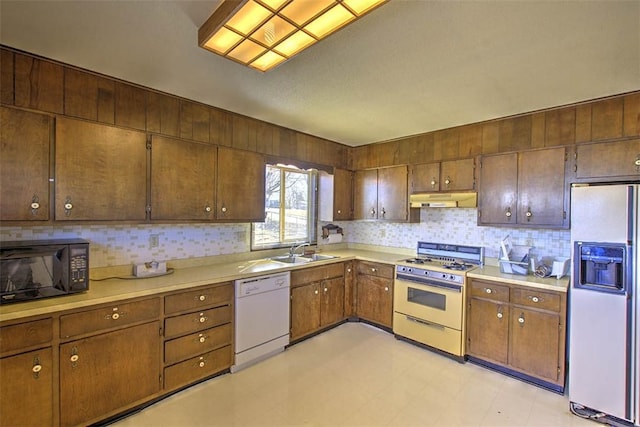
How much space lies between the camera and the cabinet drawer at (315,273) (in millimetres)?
3322

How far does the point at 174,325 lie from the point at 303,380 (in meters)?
1.22

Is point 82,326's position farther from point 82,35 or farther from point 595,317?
point 595,317

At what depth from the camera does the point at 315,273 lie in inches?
140

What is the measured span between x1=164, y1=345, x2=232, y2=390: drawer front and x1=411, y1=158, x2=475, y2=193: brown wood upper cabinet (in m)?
2.82

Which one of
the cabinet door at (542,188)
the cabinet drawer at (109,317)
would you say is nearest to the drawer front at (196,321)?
the cabinet drawer at (109,317)

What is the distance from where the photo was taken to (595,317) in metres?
2.26

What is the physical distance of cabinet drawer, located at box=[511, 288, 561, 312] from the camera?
2535mm

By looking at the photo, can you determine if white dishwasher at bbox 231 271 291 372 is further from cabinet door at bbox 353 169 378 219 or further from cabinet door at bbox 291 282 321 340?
cabinet door at bbox 353 169 378 219

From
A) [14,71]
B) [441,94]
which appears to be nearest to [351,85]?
[441,94]

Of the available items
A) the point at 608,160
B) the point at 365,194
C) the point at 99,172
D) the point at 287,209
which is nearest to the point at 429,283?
the point at 365,194

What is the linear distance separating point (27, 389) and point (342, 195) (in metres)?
3.57

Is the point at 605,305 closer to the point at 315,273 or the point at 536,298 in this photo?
the point at 536,298

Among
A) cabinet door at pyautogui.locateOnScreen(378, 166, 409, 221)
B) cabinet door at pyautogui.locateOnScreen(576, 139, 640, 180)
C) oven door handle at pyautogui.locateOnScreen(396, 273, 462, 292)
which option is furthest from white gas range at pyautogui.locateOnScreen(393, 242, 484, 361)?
cabinet door at pyautogui.locateOnScreen(576, 139, 640, 180)

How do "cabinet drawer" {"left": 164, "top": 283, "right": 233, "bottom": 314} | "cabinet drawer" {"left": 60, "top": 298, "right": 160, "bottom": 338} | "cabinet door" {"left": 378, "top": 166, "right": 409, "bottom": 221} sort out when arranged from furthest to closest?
"cabinet door" {"left": 378, "top": 166, "right": 409, "bottom": 221}, "cabinet drawer" {"left": 164, "top": 283, "right": 233, "bottom": 314}, "cabinet drawer" {"left": 60, "top": 298, "right": 160, "bottom": 338}
